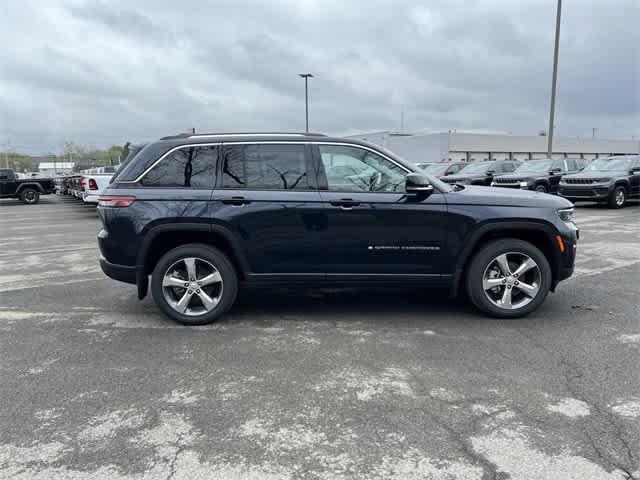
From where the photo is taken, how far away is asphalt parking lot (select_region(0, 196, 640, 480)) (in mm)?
2717

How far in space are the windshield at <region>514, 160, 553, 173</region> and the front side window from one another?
1627cm

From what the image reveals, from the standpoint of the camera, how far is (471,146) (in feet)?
200

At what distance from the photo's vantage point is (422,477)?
2562 mm

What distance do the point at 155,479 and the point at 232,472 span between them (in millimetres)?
390

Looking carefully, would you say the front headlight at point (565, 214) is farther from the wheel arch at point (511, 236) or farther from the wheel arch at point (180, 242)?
the wheel arch at point (180, 242)

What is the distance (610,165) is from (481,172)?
4615 millimetres

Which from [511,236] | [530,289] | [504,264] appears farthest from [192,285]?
[530,289]

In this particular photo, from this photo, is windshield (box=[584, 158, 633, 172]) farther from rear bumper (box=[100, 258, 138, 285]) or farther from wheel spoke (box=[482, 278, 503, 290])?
rear bumper (box=[100, 258, 138, 285])

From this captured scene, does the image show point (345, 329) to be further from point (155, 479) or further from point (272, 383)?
point (155, 479)

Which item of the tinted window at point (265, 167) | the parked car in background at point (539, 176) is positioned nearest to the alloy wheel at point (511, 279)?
the tinted window at point (265, 167)

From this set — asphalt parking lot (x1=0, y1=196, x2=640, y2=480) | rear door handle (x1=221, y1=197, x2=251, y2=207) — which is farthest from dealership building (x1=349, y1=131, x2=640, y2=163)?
rear door handle (x1=221, y1=197, x2=251, y2=207)

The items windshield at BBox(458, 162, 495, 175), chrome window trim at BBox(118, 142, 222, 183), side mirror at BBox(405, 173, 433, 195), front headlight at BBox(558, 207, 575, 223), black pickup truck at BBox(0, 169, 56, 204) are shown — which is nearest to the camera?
side mirror at BBox(405, 173, 433, 195)

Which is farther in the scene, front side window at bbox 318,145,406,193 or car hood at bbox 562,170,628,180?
car hood at bbox 562,170,628,180

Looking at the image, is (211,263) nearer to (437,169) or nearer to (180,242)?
(180,242)
